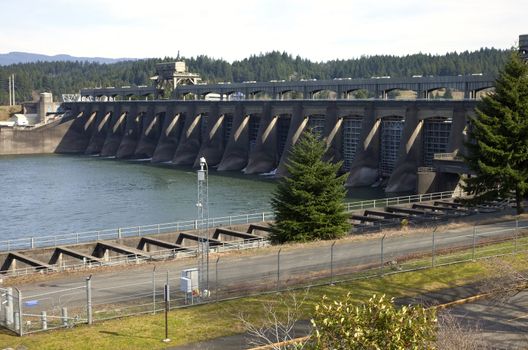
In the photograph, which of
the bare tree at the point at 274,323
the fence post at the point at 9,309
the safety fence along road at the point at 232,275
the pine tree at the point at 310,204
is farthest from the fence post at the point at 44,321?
the pine tree at the point at 310,204

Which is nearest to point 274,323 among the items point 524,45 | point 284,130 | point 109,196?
point 109,196

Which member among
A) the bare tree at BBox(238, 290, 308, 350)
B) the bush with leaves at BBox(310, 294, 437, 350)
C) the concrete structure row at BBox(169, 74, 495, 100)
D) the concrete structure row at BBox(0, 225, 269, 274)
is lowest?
the concrete structure row at BBox(0, 225, 269, 274)

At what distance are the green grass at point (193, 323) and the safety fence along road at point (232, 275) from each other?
0.73 meters

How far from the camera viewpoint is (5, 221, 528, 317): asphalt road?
1047 inches

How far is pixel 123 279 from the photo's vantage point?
2958 centimetres

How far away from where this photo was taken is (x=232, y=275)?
29.5 m

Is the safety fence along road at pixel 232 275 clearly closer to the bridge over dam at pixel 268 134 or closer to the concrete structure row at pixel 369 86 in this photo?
the bridge over dam at pixel 268 134

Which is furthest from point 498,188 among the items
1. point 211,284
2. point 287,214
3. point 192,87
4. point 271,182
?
point 192,87

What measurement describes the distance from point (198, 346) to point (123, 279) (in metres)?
A: 9.48

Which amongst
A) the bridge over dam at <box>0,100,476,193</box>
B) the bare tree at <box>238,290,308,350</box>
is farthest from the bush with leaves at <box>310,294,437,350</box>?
the bridge over dam at <box>0,100,476,193</box>

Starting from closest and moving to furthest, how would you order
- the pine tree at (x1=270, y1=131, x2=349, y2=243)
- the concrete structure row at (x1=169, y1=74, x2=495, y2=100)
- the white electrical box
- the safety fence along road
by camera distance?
the safety fence along road, the white electrical box, the pine tree at (x1=270, y1=131, x2=349, y2=243), the concrete structure row at (x1=169, y1=74, x2=495, y2=100)

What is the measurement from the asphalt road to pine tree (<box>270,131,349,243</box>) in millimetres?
2700

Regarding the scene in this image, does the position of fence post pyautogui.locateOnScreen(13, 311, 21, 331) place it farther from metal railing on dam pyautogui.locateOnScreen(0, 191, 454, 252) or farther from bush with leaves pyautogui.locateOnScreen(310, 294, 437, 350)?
metal railing on dam pyautogui.locateOnScreen(0, 191, 454, 252)

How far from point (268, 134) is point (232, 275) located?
6681 centimetres
